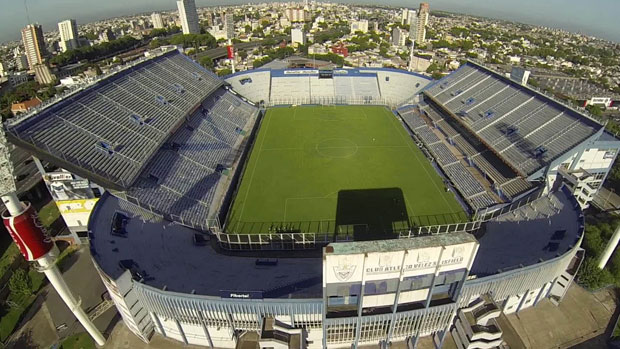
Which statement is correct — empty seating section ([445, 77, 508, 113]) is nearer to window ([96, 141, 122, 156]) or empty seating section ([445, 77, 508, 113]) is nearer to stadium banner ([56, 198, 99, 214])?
window ([96, 141, 122, 156])

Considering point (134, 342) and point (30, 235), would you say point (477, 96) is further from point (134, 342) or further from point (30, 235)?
point (30, 235)

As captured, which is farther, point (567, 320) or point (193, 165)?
point (193, 165)

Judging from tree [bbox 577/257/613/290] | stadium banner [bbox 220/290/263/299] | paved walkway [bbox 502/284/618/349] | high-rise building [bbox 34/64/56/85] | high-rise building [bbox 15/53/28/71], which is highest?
stadium banner [bbox 220/290/263/299]

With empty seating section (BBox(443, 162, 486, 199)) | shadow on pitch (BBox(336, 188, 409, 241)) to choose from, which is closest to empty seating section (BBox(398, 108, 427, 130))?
empty seating section (BBox(443, 162, 486, 199))

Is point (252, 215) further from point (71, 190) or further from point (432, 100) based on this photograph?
point (432, 100)

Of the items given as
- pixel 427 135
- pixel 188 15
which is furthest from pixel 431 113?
pixel 188 15

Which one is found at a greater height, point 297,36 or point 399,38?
point 297,36
